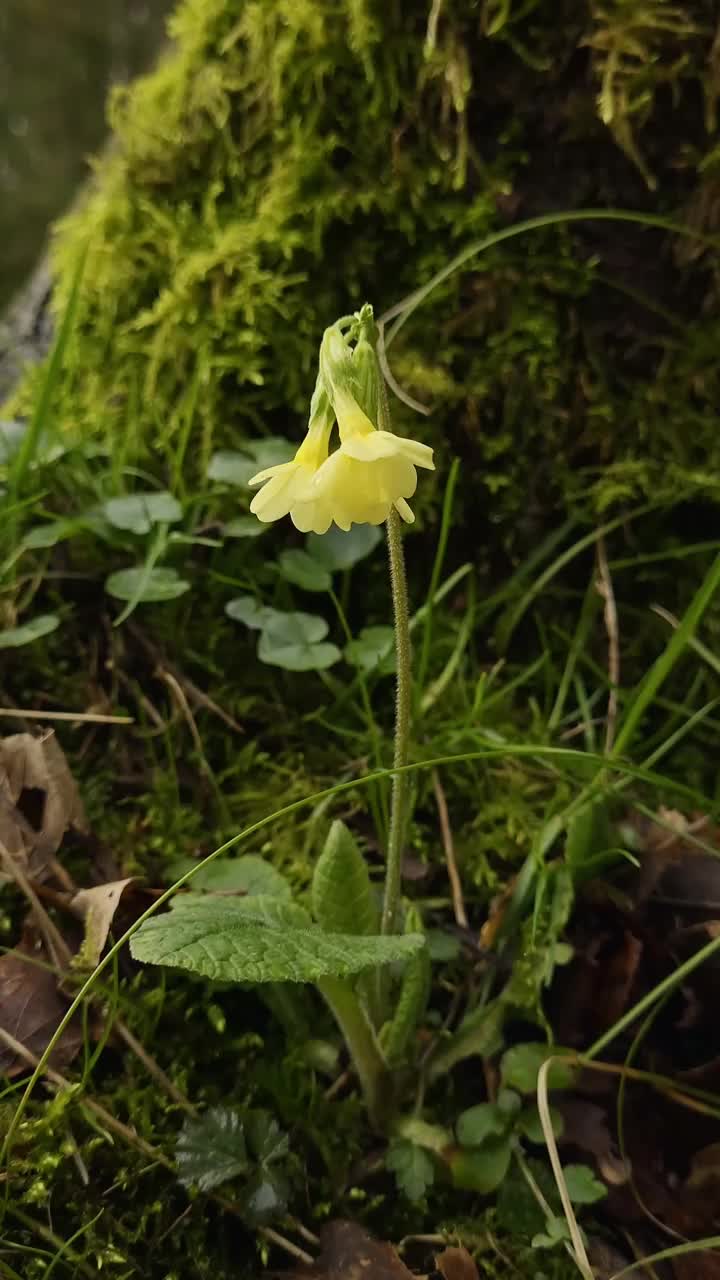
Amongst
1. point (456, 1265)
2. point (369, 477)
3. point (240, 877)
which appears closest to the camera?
point (369, 477)

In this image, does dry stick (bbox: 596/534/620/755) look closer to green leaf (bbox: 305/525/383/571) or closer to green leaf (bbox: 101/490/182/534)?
green leaf (bbox: 305/525/383/571)

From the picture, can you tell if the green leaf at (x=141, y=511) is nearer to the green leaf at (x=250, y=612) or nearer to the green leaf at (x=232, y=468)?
the green leaf at (x=232, y=468)

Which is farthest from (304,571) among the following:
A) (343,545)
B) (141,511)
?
(141,511)

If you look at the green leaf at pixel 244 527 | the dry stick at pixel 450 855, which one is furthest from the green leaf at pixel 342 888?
the green leaf at pixel 244 527

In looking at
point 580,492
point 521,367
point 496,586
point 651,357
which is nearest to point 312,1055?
point 496,586

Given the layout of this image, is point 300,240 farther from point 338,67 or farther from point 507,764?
point 507,764

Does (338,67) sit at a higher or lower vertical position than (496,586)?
higher

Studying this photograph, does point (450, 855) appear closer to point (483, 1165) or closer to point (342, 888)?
point (342, 888)
